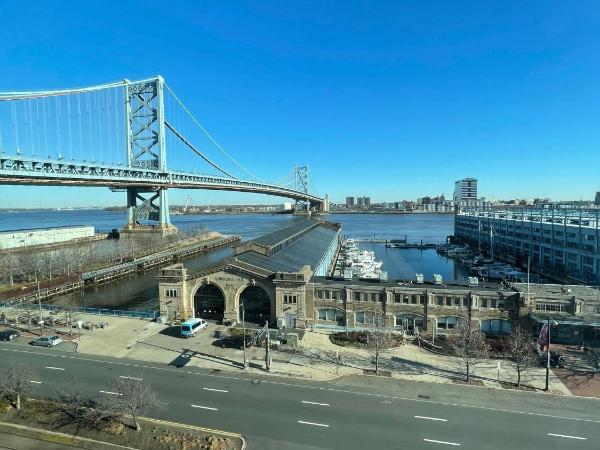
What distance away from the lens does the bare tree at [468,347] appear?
26922mm

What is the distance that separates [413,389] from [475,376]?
538 centimetres

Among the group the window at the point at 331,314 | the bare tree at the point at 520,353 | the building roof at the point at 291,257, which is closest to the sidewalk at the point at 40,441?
the building roof at the point at 291,257

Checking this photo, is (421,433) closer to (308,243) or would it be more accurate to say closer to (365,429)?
(365,429)

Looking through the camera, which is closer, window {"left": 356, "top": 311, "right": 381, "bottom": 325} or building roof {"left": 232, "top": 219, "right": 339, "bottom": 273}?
window {"left": 356, "top": 311, "right": 381, "bottom": 325}

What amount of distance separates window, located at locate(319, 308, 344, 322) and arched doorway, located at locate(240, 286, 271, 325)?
526cm

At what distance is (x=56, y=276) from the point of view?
67.1 meters

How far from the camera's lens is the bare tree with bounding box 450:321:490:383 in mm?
26922

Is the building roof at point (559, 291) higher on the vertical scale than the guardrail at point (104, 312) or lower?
higher

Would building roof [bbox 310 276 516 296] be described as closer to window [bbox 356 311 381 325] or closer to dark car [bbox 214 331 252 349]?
window [bbox 356 311 381 325]

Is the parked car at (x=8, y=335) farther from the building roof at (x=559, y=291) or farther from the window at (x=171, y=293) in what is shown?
the building roof at (x=559, y=291)

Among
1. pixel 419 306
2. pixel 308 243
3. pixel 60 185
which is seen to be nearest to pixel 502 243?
pixel 308 243

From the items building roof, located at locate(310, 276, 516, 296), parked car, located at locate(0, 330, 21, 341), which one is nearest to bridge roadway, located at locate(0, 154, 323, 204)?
parked car, located at locate(0, 330, 21, 341)

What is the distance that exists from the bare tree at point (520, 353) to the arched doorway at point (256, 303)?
69.1 ft

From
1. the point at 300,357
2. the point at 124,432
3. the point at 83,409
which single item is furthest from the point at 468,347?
the point at 83,409
